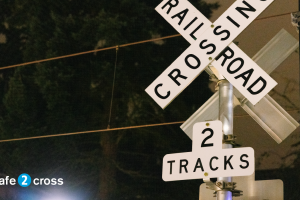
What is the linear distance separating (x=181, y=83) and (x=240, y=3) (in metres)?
0.56

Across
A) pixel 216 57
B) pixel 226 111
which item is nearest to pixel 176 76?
pixel 216 57

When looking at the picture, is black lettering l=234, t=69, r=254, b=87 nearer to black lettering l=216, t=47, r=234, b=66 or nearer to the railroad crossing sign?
black lettering l=216, t=47, r=234, b=66

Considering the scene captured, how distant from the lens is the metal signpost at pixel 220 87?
2299 millimetres

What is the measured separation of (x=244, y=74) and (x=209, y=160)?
19.3 inches

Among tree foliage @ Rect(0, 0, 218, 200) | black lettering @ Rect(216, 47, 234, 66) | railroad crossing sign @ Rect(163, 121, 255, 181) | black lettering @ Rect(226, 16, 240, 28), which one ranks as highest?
tree foliage @ Rect(0, 0, 218, 200)

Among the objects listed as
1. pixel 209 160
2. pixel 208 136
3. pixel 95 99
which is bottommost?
pixel 209 160

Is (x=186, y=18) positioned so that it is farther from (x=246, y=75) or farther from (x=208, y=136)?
(x=208, y=136)

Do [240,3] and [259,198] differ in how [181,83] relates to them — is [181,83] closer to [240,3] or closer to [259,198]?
[240,3]

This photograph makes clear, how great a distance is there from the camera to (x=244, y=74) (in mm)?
2410

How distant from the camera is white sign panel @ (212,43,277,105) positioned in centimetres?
235

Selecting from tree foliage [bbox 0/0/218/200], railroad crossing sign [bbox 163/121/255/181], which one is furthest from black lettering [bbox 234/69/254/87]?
tree foliage [bbox 0/0/218/200]

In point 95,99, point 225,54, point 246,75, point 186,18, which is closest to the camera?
point 246,75

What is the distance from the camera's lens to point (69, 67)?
9.89m

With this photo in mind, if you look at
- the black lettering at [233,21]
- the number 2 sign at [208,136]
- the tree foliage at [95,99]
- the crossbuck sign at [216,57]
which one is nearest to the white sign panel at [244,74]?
the crossbuck sign at [216,57]
